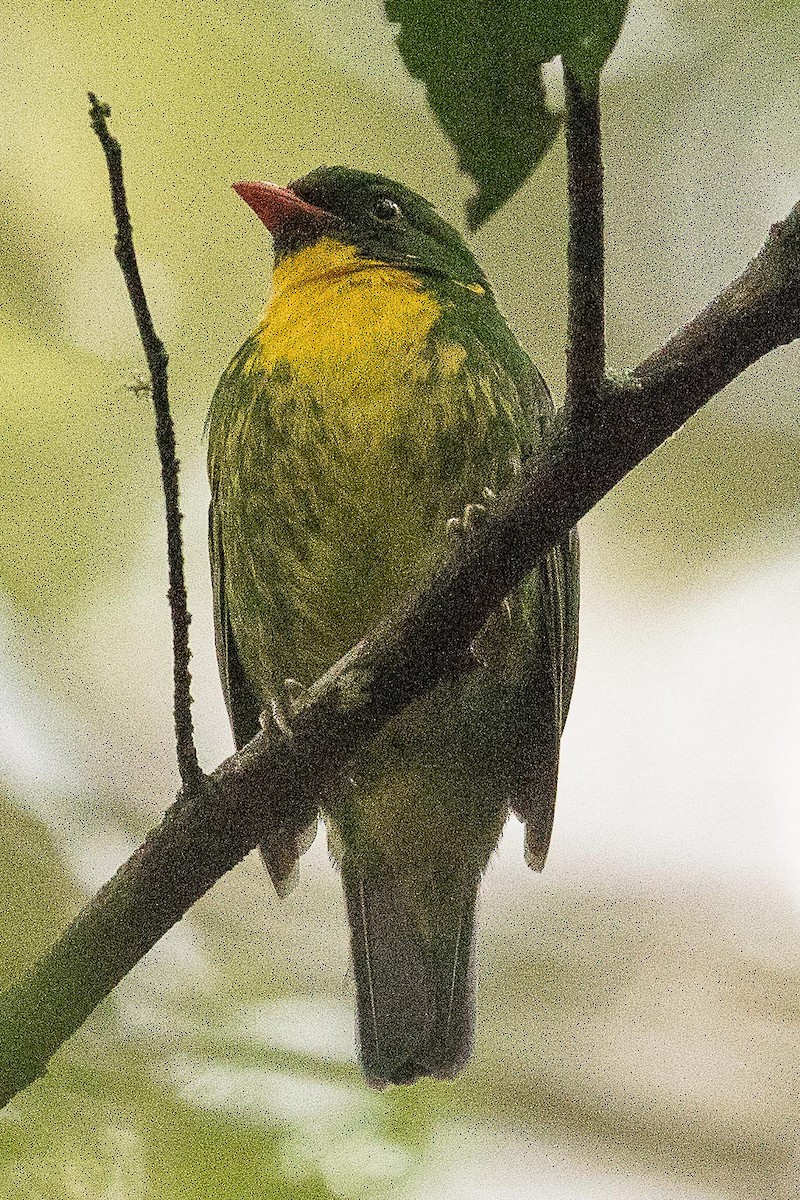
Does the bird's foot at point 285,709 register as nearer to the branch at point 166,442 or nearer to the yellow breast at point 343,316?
the branch at point 166,442

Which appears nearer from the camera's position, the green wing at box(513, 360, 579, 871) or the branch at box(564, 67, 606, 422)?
the branch at box(564, 67, 606, 422)

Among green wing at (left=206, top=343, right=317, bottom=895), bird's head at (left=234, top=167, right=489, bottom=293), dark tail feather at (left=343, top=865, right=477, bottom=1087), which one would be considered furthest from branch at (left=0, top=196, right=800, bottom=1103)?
bird's head at (left=234, top=167, right=489, bottom=293)

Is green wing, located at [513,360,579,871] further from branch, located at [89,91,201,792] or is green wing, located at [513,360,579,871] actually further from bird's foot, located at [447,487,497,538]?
branch, located at [89,91,201,792]

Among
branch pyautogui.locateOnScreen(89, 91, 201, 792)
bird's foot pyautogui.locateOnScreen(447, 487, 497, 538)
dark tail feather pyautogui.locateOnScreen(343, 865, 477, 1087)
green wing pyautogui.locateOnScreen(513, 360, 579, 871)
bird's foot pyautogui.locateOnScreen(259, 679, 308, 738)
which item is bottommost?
dark tail feather pyautogui.locateOnScreen(343, 865, 477, 1087)

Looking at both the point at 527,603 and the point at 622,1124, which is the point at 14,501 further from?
the point at 622,1124

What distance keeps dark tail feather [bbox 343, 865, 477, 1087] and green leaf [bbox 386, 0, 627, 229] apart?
248cm

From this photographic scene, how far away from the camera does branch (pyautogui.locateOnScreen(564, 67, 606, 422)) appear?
60.0 inches

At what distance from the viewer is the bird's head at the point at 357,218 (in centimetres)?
340

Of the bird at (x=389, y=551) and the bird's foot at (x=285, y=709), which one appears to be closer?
the bird's foot at (x=285, y=709)

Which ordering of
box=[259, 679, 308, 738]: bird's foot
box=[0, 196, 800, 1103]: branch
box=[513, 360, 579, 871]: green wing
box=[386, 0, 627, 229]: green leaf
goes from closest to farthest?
box=[386, 0, 627, 229]: green leaf → box=[0, 196, 800, 1103]: branch → box=[259, 679, 308, 738]: bird's foot → box=[513, 360, 579, 871]: green wing

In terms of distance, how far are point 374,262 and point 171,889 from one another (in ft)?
5.12

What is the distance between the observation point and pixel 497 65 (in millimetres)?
1009

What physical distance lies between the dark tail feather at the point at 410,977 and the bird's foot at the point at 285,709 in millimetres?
608

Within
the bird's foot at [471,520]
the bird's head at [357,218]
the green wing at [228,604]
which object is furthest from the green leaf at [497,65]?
the bird's head at [357,218]
